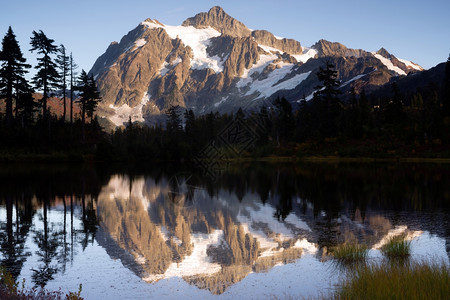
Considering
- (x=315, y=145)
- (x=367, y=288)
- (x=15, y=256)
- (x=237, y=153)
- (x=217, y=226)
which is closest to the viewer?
(x=367, y=288)

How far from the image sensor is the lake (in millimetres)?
11508

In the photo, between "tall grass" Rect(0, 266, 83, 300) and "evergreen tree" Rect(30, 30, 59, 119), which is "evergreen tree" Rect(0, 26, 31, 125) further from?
"tall grass" Rect(0, 266, 83, 300)

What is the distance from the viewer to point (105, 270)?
1274 cm

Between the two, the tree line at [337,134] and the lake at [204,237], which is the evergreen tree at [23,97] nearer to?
the tree line at [337,134]

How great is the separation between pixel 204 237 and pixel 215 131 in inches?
4143

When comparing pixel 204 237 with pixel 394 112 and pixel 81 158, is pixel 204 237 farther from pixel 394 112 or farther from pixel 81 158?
pixel 394 112

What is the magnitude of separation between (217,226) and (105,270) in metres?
7.61

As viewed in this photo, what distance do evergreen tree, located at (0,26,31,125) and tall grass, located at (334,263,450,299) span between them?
72675 millimetres

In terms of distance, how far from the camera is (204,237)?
17.1 m

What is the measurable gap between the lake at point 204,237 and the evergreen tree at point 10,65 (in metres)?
45.4

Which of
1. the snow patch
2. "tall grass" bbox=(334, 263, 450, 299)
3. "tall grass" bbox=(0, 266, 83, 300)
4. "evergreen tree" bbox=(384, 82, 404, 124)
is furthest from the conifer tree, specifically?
"evergreen tree" bbox=(384, 82, 404, 124)

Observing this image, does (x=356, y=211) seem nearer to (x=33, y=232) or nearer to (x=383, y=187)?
(x=383, y=187)

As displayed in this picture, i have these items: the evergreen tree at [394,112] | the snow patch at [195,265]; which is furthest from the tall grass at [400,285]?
the evergreen tree at [394,112]

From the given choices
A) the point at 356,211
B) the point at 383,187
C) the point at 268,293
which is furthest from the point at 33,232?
the point at 383,187
